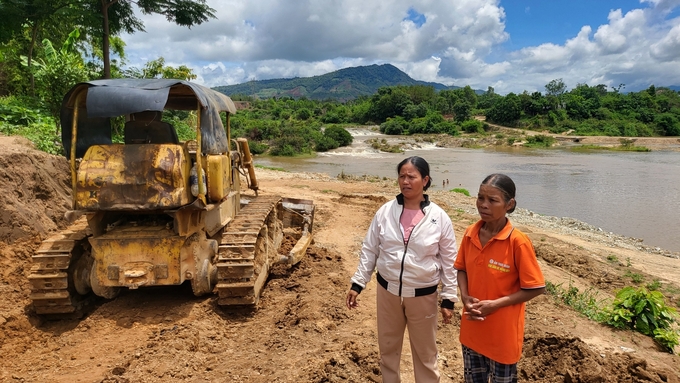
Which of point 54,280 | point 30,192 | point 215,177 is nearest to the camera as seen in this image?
point 54,280

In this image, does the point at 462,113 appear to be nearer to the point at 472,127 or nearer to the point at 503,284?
the point at 472,127

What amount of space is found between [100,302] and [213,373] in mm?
2325

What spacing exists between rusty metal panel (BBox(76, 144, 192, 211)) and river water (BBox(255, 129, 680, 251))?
13082 mm

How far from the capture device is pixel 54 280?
15.5 ft

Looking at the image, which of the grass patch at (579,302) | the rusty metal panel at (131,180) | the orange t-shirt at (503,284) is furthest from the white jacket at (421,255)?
the grass patch at (579,302)

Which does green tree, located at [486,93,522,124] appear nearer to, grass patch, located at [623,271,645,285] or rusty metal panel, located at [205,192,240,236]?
grass patch, located at [623,271,645,285]

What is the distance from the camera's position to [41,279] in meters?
4.71

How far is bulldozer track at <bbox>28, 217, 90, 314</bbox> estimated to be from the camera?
15.5 ft

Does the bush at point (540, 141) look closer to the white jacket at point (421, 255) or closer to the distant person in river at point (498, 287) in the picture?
the white jacket at point (421, 255)

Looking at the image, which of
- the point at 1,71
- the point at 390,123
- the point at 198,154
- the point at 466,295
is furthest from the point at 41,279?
the point at 390,123

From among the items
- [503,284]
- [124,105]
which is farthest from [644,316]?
[124,105]

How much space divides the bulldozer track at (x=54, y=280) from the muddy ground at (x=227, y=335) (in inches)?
7.6

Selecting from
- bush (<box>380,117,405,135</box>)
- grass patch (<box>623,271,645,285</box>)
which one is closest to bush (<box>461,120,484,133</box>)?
bush (<box>380,117,405,135</box>)

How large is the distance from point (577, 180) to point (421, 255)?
76.8 ft
